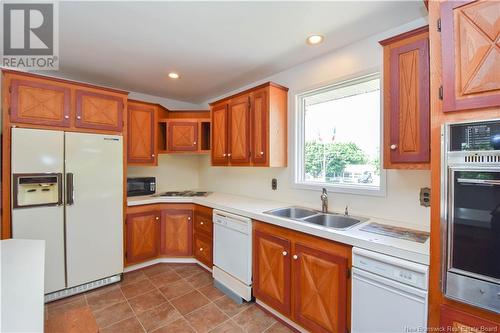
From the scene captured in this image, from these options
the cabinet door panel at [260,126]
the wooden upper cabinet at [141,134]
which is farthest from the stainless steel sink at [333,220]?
the wooden upper cabinet at [141,134]

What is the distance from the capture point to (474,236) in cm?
103

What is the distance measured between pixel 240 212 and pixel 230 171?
4.26 feet

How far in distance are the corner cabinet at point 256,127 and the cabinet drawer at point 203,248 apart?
101cm

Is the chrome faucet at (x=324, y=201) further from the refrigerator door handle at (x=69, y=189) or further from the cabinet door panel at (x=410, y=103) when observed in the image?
the refrigerator door handle at (x=69, y=189)

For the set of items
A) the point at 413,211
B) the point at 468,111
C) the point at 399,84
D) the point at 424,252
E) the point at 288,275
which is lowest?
the point at 288,275

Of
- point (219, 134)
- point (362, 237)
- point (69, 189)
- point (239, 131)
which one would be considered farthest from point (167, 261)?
point (362, 237)

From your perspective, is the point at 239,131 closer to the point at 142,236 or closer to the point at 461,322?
the point at 142,236

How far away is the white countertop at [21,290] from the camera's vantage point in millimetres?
747

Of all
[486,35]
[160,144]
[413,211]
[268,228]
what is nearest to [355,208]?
[413,211]

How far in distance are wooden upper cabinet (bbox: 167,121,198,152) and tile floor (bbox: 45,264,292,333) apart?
1773 mm

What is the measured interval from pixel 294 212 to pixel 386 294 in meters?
1.13

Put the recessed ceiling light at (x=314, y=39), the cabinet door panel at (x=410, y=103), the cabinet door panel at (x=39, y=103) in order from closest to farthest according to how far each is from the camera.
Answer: the cabinet door panel at (x=410, y=103) < the recessed ceiling light at (x=314, y=39) < the cabinet door panel at (x=39, y=103)

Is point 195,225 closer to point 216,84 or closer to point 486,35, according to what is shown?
point 216,84

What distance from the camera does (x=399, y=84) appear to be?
154 cm
